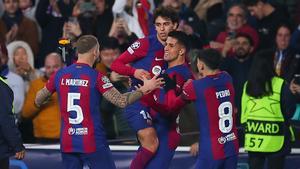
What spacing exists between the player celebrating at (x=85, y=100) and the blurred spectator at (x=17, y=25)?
5061 mm

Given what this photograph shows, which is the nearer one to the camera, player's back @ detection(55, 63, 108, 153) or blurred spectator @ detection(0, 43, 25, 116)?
player's back @ detection(55, 63, 108, 153)

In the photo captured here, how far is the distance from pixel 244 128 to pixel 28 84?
3.73 metres

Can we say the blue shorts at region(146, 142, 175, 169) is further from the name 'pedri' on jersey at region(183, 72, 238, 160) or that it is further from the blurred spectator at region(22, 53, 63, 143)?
the blurred spectator at region(22, 53, 63, 143)

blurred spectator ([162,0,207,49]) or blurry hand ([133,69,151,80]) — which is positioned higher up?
blurred spectator ([162,0,207,49])

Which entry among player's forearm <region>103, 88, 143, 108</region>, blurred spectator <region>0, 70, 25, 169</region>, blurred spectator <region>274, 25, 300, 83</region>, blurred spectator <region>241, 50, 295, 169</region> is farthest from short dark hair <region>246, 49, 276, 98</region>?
blurred spectator <region>274, 25, 300, 83</region>

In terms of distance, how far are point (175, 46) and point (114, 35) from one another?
4248 mm

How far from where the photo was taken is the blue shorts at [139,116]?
11.8 meters

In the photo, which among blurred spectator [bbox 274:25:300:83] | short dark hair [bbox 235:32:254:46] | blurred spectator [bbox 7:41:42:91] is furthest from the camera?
short dark hair [bbox 235:32:254:46]

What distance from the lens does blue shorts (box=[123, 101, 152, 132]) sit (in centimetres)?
1177

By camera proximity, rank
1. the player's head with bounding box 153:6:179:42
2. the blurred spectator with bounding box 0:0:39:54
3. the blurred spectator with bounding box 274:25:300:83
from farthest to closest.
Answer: the blurred spectator with bounding box 0:0:39:54
the blurred spectator with bounding box 274:25:300:83
the player's head with bounding box 153:6:179:42

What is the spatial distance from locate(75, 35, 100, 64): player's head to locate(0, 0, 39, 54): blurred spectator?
5125 mm

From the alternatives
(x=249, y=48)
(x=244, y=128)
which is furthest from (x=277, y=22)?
(x=244, y=128)

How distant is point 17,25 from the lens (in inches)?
636

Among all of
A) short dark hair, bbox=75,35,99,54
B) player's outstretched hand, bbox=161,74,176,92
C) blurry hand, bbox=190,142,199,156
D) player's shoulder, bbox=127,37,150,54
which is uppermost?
short dark hair, bbox=75,35,99,54
